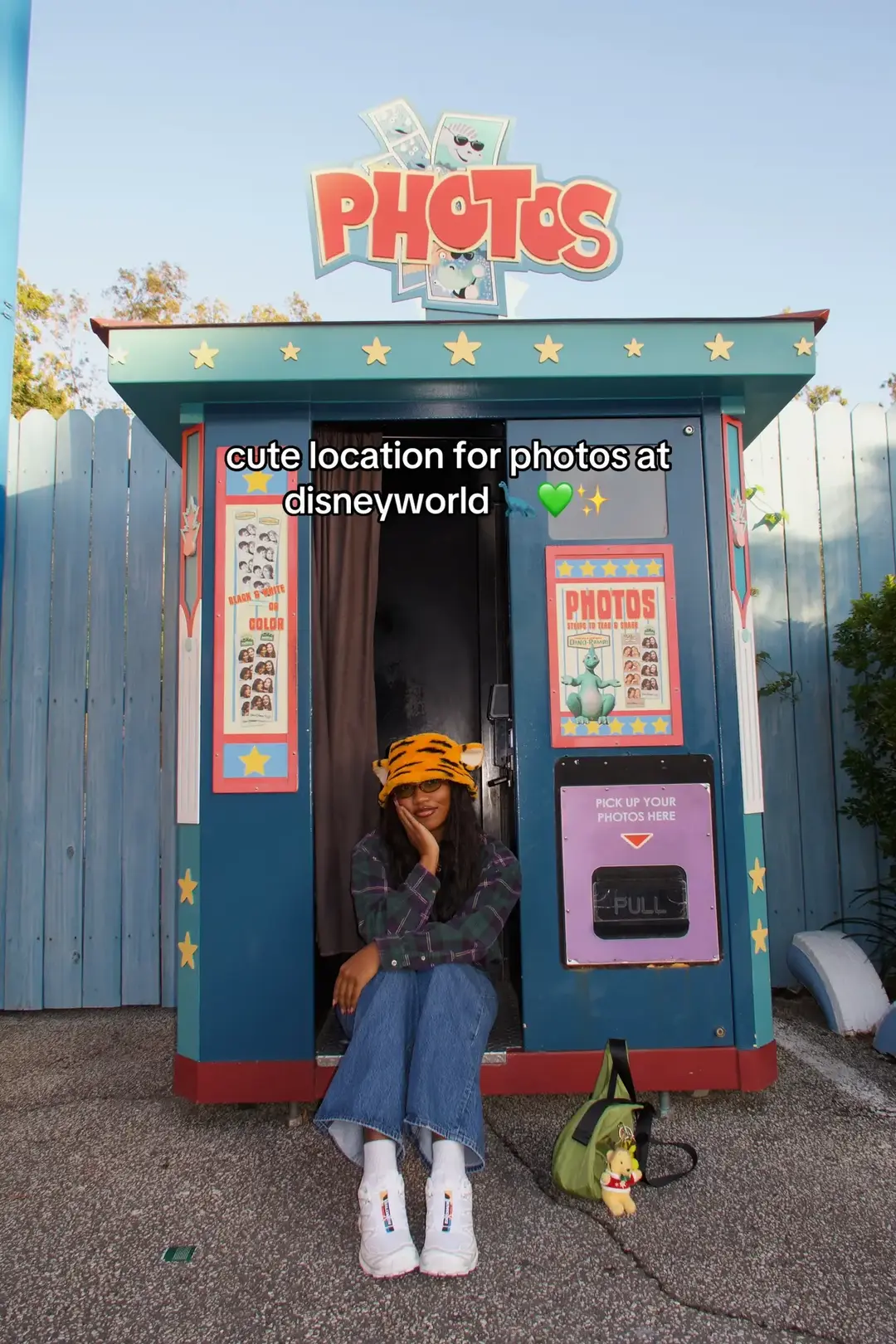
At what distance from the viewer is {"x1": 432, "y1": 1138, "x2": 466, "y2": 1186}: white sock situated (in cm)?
206

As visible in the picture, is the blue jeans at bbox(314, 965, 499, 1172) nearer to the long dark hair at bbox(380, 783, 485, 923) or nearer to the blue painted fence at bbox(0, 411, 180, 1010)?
the long dark hair at bbox(380, 783, 485, 923)

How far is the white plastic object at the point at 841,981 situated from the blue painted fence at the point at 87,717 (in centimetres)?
291

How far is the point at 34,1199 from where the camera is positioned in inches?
93.4

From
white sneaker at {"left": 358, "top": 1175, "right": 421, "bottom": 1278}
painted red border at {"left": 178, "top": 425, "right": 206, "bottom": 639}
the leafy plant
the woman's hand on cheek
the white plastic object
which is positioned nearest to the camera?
white sneaker at {"left": 358, "top": 1175, "right": 421, "bottom": 1278}

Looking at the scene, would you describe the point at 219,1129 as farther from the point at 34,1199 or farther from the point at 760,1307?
the point at 760,1307

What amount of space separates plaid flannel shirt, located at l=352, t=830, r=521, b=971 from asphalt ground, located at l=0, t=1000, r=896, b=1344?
63cm

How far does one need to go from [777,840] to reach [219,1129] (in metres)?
2.84

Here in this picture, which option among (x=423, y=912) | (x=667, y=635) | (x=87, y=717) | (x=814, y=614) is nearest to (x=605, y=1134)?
(x=423, y=912)

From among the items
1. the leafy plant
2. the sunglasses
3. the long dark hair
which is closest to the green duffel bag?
the long dark hair

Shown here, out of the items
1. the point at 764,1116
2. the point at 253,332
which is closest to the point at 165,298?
the point at 253,332

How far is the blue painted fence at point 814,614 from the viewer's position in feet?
13.7

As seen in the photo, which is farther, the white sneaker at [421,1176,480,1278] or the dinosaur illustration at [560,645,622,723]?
the dinosaur illustration at [560,645,622,723]

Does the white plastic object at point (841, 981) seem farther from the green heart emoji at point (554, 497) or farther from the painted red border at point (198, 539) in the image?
the painted red border at point (198, 539)

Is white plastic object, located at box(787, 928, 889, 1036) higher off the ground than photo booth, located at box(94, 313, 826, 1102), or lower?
lower
